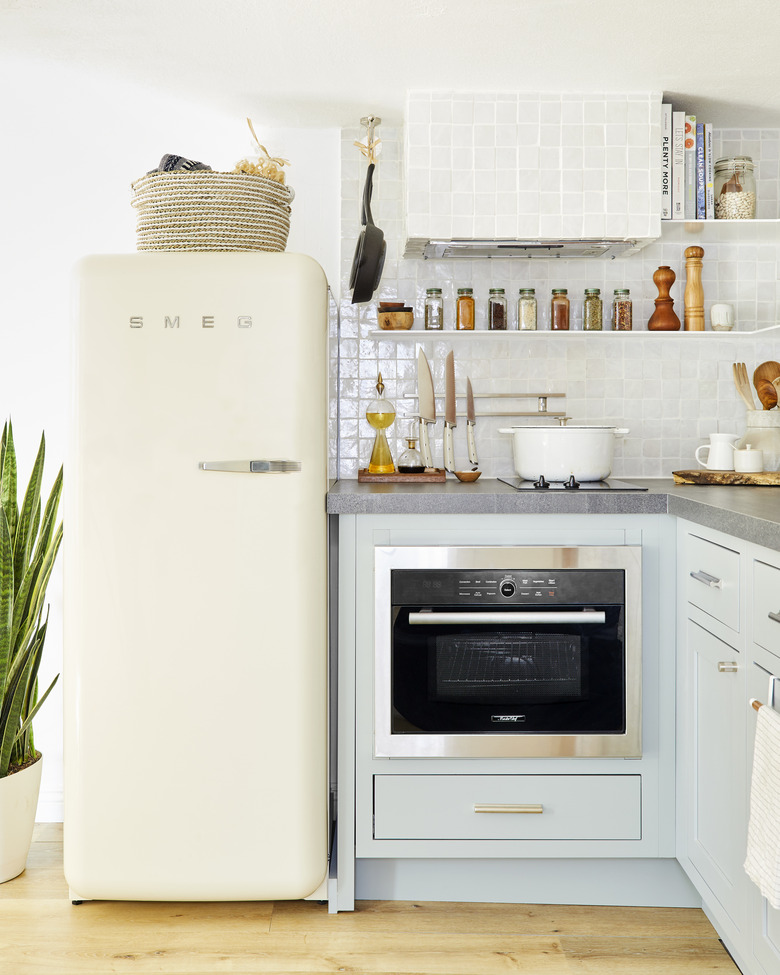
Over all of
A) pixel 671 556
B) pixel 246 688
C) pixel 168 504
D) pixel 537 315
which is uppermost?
pixel 537 315

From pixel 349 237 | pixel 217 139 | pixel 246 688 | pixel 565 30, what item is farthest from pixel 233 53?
pixel 246 688

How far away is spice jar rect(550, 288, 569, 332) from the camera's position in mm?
2643

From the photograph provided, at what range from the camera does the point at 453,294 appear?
9.00ft

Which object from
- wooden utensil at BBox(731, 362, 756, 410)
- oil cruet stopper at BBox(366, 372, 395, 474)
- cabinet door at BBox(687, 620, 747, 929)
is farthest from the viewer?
wooden utensil at BBox(731, 362, 756, 410)

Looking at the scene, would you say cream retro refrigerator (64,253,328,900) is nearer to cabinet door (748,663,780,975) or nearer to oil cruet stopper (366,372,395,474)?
oil cruet stopper (366,372,395,474)

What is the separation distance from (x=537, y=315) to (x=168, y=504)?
1.41m

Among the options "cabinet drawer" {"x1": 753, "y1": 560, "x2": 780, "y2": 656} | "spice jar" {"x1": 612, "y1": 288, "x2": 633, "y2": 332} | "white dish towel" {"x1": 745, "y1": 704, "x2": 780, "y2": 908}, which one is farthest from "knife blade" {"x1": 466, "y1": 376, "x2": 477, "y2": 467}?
"white dish towel" {"x1": 745, "y1": 704, "x2": 780, "y2": 908}

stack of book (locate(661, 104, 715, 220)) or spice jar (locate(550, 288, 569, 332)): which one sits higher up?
stack of book (locate(661, 104, 715, 220))

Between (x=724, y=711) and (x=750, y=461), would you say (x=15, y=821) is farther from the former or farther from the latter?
(x=750, y=461)

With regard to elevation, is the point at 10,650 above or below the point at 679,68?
below

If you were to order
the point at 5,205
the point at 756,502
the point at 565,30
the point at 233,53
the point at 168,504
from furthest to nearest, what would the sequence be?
the point at 5,205, the point at 233,53, the point at 565,30, the point at 168,504, the point at 756,502

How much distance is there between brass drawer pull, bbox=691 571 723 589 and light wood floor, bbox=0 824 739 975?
2.82ft

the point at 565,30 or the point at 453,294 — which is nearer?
the point at 565,30

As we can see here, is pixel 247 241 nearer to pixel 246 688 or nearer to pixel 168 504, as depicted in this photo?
pixel 168 504
